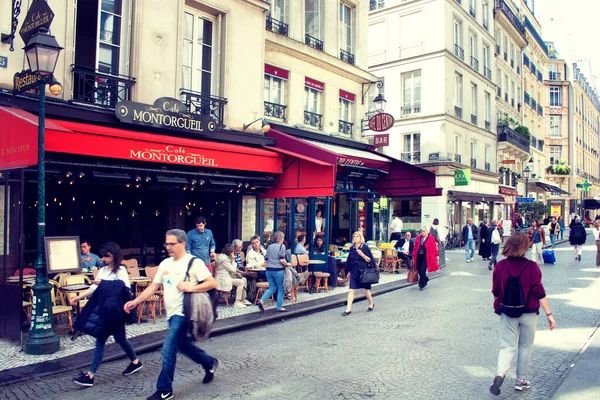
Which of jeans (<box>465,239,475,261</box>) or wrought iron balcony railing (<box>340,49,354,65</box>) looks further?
jeans (<box>465,239,475,261</box>)

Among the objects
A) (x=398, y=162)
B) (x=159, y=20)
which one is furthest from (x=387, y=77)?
(x=159, y=20)

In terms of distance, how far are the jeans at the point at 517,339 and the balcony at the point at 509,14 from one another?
105 feet

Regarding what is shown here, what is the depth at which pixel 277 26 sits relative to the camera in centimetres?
1465

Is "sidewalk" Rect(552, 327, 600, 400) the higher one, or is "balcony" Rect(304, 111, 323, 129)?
"balcony" Rect(304, 111, 323, 129)

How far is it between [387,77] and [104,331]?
25.3m

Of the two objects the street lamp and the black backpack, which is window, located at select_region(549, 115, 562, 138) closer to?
the black backpack

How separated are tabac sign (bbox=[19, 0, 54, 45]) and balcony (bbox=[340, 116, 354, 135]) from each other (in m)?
11.0

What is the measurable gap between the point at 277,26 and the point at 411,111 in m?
14.4

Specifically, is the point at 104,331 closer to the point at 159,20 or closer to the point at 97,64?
the point at 97,64

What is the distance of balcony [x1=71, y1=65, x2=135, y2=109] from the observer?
961 cm

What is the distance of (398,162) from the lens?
16.4m

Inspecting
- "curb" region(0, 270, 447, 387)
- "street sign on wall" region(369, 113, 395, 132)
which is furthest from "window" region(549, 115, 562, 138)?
"curb" region(0, 270, 447, 387)

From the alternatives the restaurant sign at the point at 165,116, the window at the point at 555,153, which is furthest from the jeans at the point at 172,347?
the window at the point at 555,153

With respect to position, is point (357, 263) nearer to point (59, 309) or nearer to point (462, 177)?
point (59, 309)
